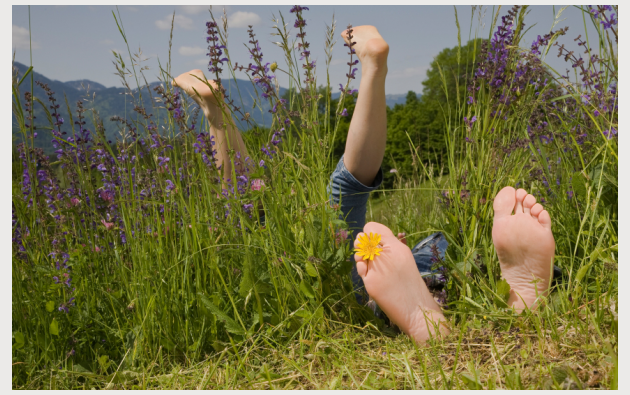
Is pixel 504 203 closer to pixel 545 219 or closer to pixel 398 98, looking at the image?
pixel 545 219

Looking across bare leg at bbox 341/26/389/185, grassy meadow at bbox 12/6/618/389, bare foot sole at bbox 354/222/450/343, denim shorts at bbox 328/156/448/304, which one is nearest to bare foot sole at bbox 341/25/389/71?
bare leg at bbox 341/26/389/185

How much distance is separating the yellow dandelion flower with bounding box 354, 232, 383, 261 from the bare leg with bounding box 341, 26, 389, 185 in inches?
19.9

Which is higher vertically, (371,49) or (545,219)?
(371,49)

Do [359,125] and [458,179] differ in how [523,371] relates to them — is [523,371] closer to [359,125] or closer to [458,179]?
[458,179]

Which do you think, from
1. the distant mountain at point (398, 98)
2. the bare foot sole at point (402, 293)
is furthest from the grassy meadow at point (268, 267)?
the distant mountain at point (398, 98)

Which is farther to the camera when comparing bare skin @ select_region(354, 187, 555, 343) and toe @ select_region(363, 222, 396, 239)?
toe @ select_region(363, 222, 396, 239)

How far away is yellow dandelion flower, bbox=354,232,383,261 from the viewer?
4.68ft

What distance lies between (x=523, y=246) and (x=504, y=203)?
0.18 metres

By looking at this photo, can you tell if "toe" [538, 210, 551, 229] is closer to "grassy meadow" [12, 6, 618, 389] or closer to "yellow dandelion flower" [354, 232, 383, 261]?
"grassy meadow" [12, 6, 618, 389]

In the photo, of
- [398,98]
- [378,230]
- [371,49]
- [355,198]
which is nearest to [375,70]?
[371,49]

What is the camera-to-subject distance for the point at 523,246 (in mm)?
1401

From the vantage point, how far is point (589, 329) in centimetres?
122

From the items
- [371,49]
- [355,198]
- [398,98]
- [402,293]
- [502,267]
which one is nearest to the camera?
[402,293]
